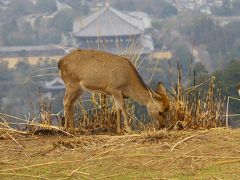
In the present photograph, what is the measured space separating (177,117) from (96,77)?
1.16 m

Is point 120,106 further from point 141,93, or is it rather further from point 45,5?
point 45,5

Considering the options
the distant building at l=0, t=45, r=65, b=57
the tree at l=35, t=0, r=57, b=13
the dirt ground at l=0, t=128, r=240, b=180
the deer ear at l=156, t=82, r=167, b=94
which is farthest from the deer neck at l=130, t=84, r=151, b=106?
the tree at l=35, t=0, r=57, b=13

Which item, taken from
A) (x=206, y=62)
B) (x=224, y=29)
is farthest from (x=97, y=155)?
(x=224, y=29)

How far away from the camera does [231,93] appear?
15656 millimetres

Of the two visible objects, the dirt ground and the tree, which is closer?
the dirt ground

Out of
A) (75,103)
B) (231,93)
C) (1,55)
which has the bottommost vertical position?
(1,55)

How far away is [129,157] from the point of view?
602 centimetres

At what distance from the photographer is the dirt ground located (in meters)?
5.54

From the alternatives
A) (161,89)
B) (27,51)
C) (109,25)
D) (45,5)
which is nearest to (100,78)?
(161,89)

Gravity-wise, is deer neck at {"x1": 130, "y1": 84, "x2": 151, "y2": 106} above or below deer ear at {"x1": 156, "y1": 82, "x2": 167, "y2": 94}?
below

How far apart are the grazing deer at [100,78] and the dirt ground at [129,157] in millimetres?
1437

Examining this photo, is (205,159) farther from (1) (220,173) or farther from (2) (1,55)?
(2) (1,55)

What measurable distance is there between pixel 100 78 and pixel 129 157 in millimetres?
2765

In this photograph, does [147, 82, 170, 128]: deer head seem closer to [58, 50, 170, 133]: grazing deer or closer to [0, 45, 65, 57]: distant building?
[58, 50, 170, 133]: grazing deer
